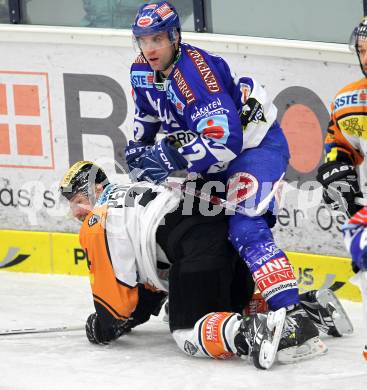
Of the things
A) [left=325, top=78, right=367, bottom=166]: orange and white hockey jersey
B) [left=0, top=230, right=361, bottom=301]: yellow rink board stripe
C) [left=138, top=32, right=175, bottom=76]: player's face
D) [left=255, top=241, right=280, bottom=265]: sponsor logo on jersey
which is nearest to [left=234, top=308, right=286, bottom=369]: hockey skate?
[left=255, top=241, right=280, bottom=265]: sponsor logo on jersey

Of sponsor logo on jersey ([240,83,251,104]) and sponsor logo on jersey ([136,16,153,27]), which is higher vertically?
sponsor logo on jersey ([136,16,153,27])

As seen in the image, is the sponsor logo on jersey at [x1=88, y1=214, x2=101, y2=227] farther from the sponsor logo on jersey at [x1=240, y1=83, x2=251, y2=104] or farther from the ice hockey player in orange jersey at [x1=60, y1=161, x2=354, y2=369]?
the sponsor logo on jersey at [x1=240, y1=83, x2=251, y2=104]

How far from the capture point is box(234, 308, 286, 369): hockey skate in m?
4.48

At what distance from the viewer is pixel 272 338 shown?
449cm

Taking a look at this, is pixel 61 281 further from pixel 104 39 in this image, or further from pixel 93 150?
pixel 104 39

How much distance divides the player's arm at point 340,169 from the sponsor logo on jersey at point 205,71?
52 centimetres

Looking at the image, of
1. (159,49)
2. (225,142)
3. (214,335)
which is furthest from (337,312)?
(159,49)

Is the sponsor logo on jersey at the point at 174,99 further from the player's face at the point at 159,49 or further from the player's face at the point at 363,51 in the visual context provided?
the player's face at the point at 363,51

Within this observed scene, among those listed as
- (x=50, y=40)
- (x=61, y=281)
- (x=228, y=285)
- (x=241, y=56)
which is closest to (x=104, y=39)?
(x=50, y=40)

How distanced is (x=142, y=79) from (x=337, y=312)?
4.28 ft

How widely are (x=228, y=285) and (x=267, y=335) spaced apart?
0.37m

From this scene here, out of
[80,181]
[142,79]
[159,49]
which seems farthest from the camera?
[142,79]

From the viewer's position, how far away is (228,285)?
4812 mm

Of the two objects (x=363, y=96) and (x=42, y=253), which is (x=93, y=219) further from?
(x=42, y=253)
